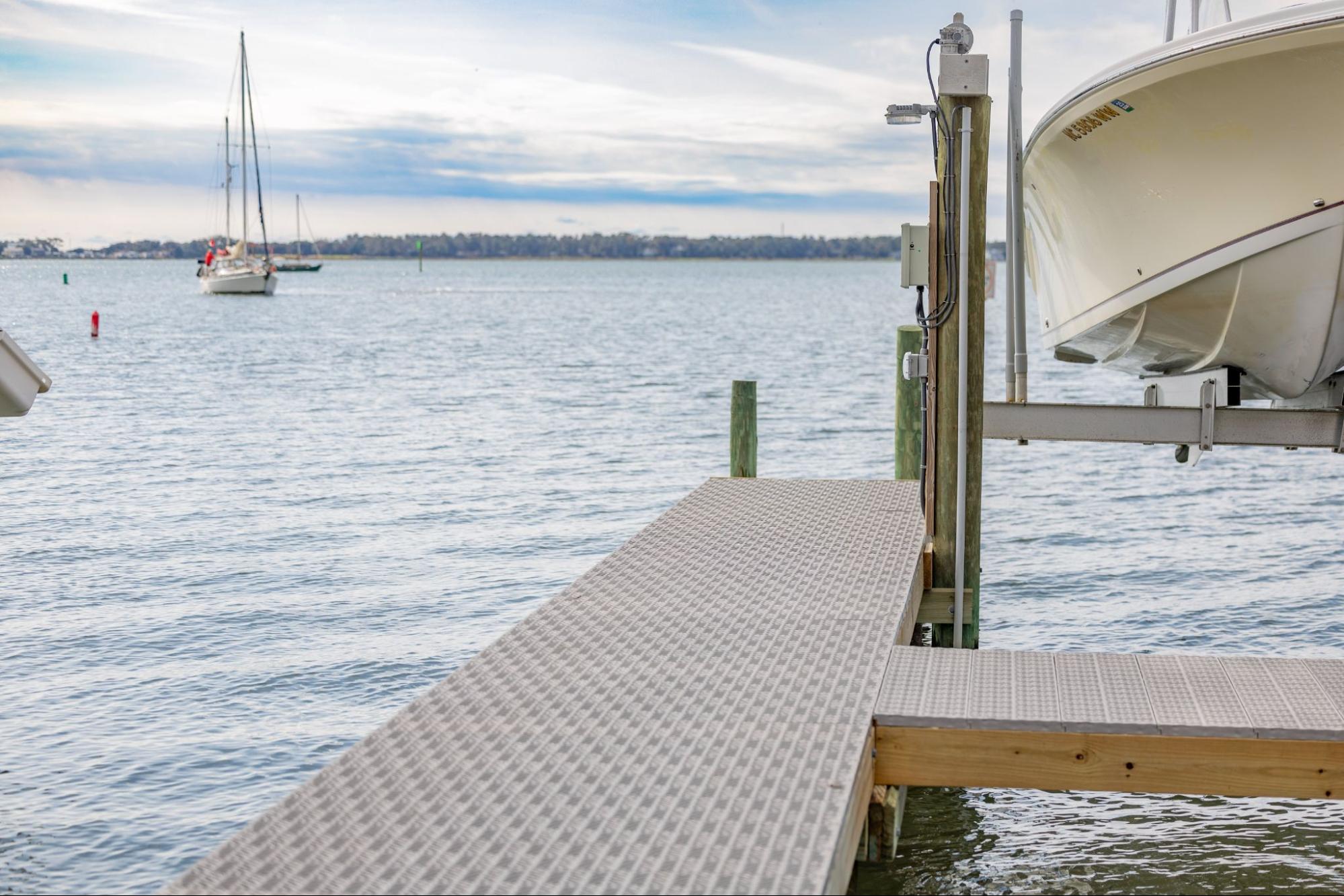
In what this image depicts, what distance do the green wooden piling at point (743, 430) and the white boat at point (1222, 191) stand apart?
2735 mm

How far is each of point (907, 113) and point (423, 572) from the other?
6.40 meters

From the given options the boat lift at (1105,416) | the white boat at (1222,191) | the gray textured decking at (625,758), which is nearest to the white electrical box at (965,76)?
the boat lift at (1105,416)

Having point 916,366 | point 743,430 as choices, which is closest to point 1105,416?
point 916,366

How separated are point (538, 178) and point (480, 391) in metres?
71.4

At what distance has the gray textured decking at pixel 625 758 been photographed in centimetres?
339

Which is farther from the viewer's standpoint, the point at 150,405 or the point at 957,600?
the point at 150,405

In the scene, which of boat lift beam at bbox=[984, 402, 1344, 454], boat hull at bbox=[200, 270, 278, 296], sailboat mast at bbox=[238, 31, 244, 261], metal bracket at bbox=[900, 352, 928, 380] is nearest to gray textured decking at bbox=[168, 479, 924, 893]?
metal bracket at bbox=[900, 352, 928, 380]

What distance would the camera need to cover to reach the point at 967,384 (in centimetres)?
658

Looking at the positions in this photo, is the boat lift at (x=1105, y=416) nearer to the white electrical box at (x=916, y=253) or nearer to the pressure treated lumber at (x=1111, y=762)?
the white electrical box at (x=916, y=253)

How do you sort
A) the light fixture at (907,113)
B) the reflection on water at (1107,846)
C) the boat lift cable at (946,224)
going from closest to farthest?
the reflection on water at (1107,846) → the boat lift cable at (946,224) → the light fixture at (907,113)

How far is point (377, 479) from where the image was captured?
16844mm

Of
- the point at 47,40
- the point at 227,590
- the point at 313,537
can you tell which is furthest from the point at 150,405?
the point at 47,40

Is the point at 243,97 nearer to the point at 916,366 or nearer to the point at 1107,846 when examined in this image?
the point at 916,366

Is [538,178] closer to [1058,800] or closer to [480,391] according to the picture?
[480,391]
